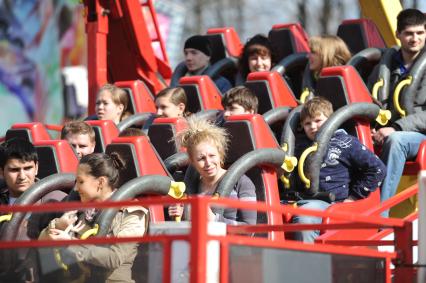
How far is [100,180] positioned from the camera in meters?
5.33

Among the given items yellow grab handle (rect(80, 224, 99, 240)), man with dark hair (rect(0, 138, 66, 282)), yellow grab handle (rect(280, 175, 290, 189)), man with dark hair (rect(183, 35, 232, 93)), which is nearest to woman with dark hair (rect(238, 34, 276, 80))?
man with dark hair (rect(183, 35, 232, 93))

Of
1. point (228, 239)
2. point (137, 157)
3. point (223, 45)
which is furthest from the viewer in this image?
point (223, 45)

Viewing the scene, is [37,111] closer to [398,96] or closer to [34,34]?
[34,34]

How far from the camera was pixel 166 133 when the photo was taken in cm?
661

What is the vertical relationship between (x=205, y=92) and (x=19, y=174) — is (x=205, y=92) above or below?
above

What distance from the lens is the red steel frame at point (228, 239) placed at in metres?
3.67

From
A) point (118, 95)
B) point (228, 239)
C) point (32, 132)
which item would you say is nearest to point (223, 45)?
point (118, 95)

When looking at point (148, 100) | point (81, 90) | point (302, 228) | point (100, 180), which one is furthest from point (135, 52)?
point (81, 90)

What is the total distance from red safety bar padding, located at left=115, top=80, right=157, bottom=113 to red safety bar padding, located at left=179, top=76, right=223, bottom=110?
1.23 ft

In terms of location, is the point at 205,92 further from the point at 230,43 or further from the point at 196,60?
the point at 230,43

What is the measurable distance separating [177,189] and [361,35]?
3.26 m

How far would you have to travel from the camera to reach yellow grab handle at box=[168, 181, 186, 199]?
5.69 m

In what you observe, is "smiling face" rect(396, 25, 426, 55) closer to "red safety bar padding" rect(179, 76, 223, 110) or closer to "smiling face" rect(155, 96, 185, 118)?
"red safety bar padding" rect(179, 76, 223, 110)

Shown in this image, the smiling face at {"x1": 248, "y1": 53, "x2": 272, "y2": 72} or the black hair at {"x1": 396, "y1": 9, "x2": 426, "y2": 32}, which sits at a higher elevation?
the black hair at {"x1": 396, "y1": 9, "x2": 426, "y2": 32}
